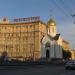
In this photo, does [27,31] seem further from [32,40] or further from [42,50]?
[42,50]

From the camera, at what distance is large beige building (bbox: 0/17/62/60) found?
120 meters

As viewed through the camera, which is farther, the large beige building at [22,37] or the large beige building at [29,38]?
the large beige building at [22,37]

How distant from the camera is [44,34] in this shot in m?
127

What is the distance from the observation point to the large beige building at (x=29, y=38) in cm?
11951

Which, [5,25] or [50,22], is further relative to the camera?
[5,25]

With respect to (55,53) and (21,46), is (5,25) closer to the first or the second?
(21,46)

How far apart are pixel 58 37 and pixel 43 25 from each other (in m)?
13.1

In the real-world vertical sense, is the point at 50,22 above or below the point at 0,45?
above

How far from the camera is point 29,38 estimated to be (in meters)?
127

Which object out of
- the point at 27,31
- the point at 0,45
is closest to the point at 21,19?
the point at 27,31

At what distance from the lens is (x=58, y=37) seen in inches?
4766

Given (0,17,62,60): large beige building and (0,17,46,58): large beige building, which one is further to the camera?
(0,17,46,58): large beige building

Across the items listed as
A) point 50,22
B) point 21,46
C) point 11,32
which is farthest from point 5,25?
point 50,22

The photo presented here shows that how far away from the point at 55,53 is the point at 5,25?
27.7 meters
